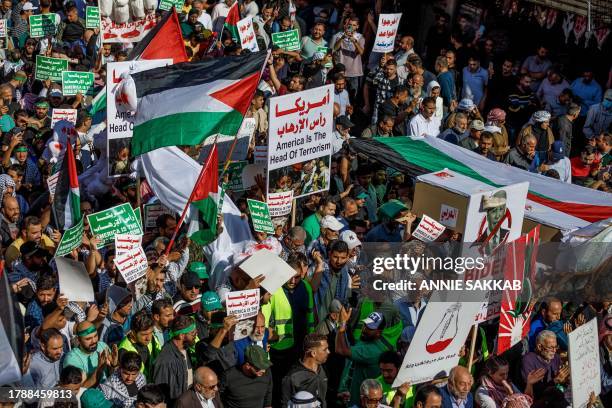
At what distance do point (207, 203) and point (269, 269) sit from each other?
133cm

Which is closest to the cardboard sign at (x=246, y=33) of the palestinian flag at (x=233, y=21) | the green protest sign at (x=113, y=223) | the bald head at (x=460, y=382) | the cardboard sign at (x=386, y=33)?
the palestinian flag at (x=233, y=21)

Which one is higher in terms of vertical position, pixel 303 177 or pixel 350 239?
pixel 303 177

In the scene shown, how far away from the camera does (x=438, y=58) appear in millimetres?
18078

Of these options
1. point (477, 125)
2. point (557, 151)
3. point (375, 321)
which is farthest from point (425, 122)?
point (375, 321)

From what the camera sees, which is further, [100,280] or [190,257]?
[190,257]

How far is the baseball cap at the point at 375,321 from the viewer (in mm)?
10312

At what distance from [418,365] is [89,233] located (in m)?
3.60

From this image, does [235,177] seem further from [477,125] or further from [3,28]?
[3,28]

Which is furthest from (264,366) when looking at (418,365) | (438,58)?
(438,58)

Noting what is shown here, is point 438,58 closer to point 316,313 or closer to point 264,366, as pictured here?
point 316,313

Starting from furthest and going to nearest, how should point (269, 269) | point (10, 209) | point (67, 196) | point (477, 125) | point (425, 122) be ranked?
1. point (425, 122)
2. point (477, 125)
3. point (10, 209)
4. point (67, 196)
5. point (269, 269)

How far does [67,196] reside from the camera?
1157 centimetres

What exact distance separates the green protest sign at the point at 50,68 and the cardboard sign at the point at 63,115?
1550mm

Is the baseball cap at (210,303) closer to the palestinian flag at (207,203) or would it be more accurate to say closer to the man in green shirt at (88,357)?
the man in green shirt at (88,357)
